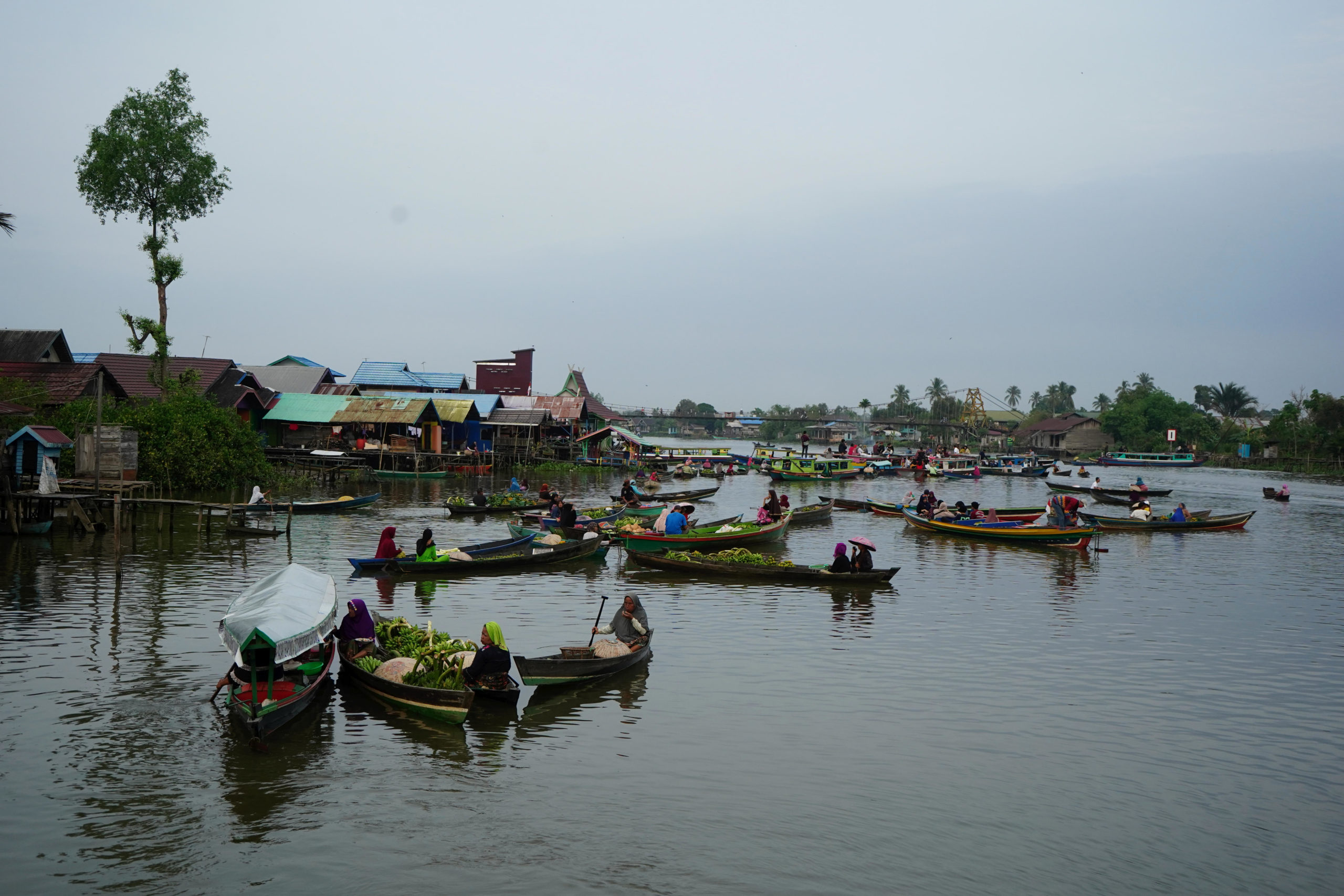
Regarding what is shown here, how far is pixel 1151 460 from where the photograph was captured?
3374 inches

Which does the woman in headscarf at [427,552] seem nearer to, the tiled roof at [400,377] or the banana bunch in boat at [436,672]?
the banana bunch in boat at [436,672]

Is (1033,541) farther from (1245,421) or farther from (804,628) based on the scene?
(1245,421)

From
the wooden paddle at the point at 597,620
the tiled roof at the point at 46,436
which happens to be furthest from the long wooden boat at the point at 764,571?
the tiled roof at the point at 46,436

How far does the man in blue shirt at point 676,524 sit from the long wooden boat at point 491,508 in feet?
29.1

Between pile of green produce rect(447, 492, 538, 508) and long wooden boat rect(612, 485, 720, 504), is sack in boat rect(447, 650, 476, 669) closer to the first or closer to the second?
pile of green produce rect(447, 492, 538, 508)

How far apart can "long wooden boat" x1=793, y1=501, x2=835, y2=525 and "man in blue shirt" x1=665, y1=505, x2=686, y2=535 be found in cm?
972

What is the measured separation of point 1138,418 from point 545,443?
241 feet

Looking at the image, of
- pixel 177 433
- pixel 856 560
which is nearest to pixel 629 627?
pixel 856 560

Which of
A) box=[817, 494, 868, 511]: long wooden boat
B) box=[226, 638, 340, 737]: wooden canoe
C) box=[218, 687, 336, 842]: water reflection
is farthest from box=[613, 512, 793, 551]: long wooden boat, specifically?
box=[817, 494, 868, 511]: long wooden boat

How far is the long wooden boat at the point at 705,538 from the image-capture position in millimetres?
21891

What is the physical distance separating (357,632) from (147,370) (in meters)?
32.8

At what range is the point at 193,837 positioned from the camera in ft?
25.4

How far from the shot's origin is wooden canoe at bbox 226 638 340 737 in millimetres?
9461

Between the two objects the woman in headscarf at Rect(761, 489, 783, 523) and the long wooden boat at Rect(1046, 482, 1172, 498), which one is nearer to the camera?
the woman in headscarf at Rect(761, 489, 783, 523)
